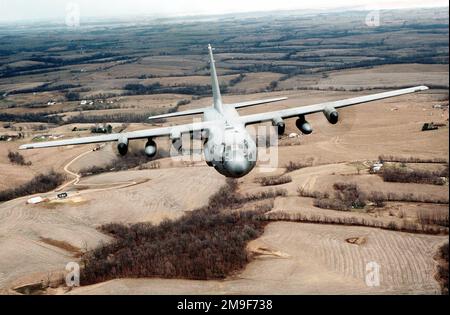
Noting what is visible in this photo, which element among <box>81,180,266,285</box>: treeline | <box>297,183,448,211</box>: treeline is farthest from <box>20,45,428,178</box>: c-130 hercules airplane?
<box>297,183,448,211</box>: treeline

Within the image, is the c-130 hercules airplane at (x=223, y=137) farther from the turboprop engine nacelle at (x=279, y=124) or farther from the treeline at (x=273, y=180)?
the treeline at (x=273, y=180)

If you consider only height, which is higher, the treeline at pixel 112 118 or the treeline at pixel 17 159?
the treeline at pixel 112 118

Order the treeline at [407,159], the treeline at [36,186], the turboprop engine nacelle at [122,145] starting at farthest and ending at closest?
the treeline at [36,186] → the treeline at [407,159] → the turboprop engine nacelle at [122,145]

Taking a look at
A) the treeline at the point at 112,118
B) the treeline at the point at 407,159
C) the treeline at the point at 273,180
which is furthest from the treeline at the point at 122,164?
the treeline at the point at 407,159

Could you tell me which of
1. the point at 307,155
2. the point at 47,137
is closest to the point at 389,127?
the point at 307,155

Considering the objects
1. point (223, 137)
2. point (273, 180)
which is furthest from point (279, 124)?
point (273, 180)

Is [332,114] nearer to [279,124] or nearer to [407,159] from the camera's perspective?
[279,124]

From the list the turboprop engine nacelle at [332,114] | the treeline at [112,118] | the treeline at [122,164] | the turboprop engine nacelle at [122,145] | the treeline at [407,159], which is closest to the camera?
the turboprop engine nacelle at [122,145]
